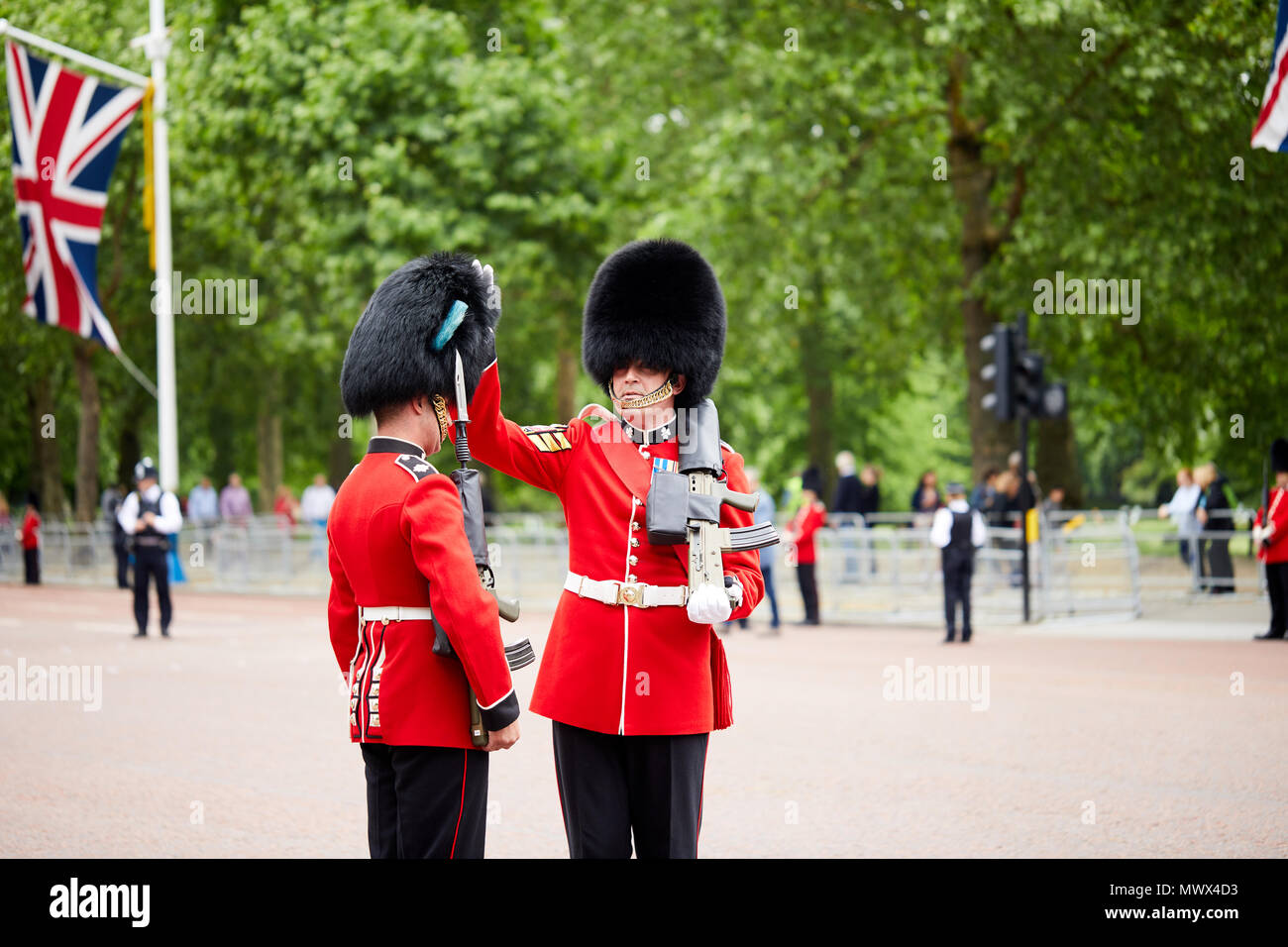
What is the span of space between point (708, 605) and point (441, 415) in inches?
36.7

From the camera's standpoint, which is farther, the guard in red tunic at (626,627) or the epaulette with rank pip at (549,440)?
the epaulette with rank pip at (549,440)

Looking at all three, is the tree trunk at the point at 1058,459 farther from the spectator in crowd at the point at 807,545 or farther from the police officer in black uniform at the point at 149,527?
the police officer in black uniform at the point at 149,527

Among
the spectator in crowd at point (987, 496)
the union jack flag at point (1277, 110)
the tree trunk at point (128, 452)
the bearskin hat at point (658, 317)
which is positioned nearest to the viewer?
the bearskin hat at point (658, 317)


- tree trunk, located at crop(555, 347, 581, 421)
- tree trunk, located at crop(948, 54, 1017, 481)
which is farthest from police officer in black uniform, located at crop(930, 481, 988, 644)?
tree trunk, located at crop(555, 347, 581, 421)

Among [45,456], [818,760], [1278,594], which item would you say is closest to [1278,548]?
[1278,594]

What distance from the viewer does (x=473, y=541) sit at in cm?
412

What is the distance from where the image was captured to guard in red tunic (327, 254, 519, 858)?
3.96 metres

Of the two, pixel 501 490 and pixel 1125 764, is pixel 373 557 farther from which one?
pixel 501 490

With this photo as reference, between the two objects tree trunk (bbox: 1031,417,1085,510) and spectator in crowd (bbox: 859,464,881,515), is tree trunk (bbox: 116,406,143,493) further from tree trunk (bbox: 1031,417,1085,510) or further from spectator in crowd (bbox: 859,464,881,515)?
tree trunk (bbox: 1031,417,1085,510)

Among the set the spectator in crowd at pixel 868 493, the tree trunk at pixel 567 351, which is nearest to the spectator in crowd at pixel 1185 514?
the spectator in crowd at pixel 868 493

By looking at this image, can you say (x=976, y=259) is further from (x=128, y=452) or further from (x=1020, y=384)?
(x=128, y=452)

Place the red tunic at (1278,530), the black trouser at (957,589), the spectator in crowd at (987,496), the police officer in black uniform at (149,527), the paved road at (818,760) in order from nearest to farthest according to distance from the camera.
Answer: the paved road at (818,760) < the red tunic at (1278,530) < the black trouser at (957,589) < the police officer in black uniform at (149,527) < the spectator in crowd at (987,496)

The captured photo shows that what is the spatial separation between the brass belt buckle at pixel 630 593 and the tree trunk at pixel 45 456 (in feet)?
106

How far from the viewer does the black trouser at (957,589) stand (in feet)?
50.6
